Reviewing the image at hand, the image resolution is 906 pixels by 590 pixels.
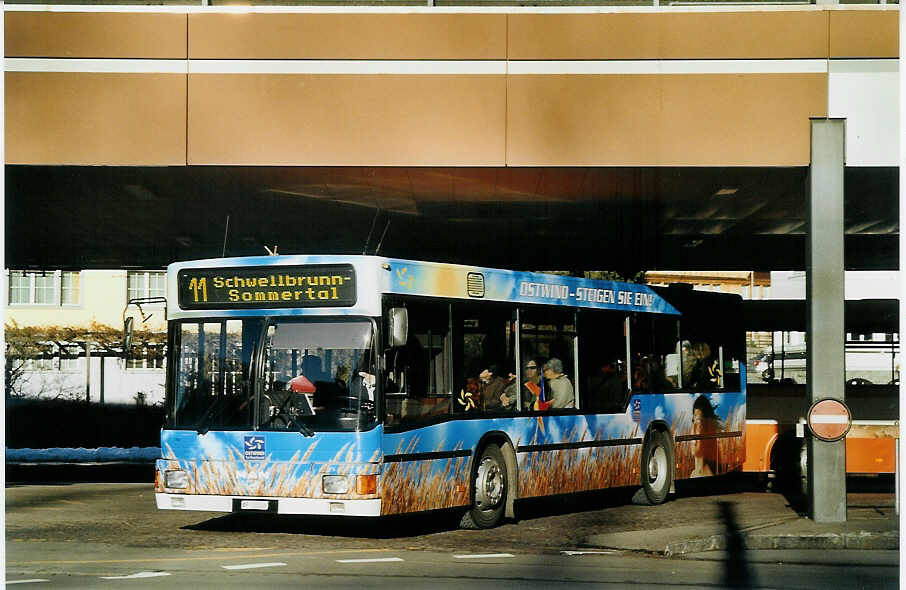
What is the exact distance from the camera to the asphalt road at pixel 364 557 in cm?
1055

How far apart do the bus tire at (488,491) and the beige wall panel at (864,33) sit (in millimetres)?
5738

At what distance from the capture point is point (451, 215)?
72.5 feet

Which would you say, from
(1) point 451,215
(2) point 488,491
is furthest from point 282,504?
(1) point 451,215

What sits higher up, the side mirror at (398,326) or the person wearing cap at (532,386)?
the side mirror at (398,326)

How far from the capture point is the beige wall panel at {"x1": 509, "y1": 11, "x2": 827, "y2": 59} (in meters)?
Answer: 15.3

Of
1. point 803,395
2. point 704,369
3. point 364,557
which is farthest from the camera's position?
point 803,395

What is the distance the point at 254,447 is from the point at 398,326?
181 cm

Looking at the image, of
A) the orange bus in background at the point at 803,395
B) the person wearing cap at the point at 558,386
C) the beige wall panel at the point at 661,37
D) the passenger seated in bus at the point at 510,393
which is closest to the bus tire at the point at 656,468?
the orange bus in background at the point at 803,395

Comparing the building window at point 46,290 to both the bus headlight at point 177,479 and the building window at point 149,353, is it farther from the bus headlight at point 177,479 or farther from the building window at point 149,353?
the bus headlight at point 177,479

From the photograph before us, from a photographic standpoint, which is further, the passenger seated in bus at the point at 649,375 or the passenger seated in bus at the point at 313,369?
the passenger seated in bus at the point at 649,375

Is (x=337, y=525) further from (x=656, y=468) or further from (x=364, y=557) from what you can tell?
(x=656, y=468)

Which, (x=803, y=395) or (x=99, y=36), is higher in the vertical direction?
(x=99, y=36)

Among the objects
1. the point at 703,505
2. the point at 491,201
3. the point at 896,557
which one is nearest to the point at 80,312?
the point at 491,201

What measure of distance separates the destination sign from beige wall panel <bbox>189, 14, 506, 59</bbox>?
2943 mm
